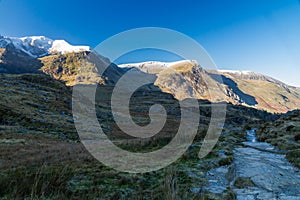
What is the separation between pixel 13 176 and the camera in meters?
6.36

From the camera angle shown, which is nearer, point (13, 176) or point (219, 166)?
point (13, 176)

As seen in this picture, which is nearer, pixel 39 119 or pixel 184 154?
pixel 184 154

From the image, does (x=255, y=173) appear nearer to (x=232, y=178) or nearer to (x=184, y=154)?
(x=232, y=178)

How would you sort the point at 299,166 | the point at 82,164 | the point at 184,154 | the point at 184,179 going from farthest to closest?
1. the point at 184,154
2. the point at 299,166
3. the point at 82,164
4. the point at 184,179

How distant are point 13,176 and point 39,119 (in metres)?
39.2

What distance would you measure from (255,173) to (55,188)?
8515 mm

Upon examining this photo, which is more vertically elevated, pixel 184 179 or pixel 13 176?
pixel 13 176

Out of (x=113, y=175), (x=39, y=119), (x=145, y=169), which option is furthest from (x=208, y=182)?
(x=39, y=119)

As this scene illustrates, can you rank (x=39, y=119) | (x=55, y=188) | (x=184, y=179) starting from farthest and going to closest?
1. (x=39, y=119)
2. (x=184, y=179)
3. (x=55, y=188)

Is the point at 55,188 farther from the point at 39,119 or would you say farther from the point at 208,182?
the point at 39,119

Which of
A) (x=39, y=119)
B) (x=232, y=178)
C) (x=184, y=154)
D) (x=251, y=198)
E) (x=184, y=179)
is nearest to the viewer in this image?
(x=251, y=198)

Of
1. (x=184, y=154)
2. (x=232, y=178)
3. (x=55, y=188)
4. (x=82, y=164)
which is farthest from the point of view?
(x=184, y=154)

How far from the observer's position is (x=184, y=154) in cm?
1280

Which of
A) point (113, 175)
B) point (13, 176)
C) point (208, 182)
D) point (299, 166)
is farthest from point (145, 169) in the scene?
point (299, 166)
